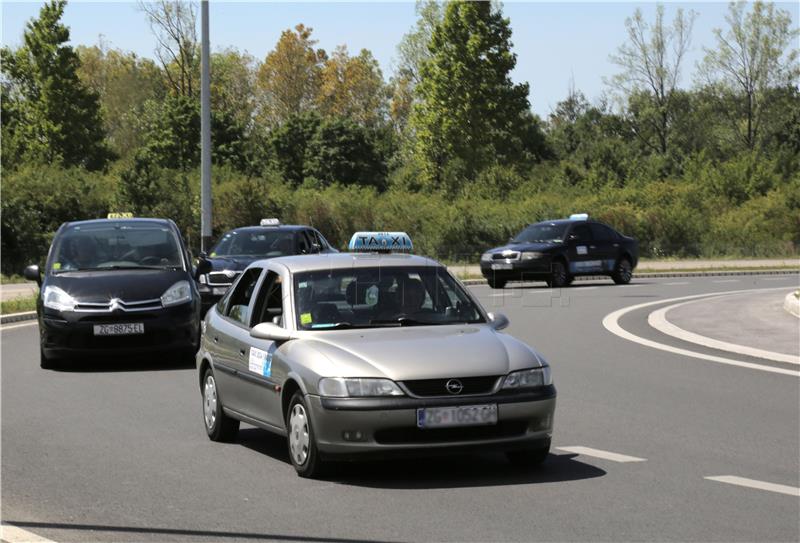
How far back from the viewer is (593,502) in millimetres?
8266

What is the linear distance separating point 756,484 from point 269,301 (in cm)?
382

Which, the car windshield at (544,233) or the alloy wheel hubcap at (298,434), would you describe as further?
the car windshield at (544,233)

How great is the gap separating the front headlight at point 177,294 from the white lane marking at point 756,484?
938cm

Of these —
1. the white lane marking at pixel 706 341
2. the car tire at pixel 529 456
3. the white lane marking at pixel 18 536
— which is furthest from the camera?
the white lane marking at pixel 706 341

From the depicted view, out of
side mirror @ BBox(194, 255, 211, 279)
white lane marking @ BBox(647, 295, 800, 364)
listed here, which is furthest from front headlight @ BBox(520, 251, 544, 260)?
side mirror @ BBox(194, 255, 211, 279)

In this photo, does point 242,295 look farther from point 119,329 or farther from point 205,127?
point 205,127

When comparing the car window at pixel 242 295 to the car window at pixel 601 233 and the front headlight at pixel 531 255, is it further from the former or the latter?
the car window at pixel 601 233

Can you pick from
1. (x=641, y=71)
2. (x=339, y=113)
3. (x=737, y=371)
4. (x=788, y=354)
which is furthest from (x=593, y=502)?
(x=339, y=113)

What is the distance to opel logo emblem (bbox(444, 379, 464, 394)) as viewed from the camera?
352 inches

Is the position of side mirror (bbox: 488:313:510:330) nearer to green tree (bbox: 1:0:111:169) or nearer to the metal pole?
the metal pole

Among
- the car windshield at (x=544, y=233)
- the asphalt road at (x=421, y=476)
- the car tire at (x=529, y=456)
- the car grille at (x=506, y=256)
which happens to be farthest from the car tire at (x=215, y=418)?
the car windshield at (x=544, y=233)

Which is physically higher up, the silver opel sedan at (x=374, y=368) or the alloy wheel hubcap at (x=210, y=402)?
the silver opel sedan at (x=374, y=368)

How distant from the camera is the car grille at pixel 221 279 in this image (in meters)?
23.7

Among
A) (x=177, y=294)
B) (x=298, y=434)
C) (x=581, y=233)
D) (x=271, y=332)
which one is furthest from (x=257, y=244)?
(x=298, y=434)
